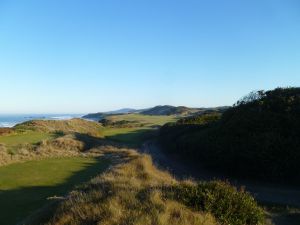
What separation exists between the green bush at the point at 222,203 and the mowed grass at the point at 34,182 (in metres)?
6.02

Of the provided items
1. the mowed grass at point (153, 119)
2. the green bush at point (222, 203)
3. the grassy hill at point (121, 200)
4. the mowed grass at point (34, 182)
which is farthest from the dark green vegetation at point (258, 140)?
the mowed grass at point (153, 119)

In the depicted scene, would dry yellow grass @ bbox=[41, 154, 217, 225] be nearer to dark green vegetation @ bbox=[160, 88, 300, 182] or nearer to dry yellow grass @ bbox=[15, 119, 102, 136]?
dark green vegetation @ bbox=[160, 88, 300, 182]

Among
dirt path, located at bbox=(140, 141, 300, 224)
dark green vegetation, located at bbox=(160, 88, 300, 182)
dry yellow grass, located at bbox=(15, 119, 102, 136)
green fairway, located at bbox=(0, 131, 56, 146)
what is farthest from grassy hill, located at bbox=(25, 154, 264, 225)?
dry yellow grass, located at bbox=(15, 119, 102, 136)

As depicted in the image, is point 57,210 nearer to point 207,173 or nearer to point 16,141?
point 207,173

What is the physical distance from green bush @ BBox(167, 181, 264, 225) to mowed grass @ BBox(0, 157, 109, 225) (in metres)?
6.02

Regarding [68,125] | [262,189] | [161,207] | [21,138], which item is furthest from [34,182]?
[68,125]

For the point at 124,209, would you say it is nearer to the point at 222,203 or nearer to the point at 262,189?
the point at 222,203

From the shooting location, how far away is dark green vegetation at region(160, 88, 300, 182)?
914 inches

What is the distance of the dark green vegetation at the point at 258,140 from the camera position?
23203 mm

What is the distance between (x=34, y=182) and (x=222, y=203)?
1200 cm

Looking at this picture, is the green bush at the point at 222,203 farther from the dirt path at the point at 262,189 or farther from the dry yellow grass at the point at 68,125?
the dry yellow grass at the point at 68,125

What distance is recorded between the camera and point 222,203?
35.8ft

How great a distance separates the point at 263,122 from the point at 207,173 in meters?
4.91

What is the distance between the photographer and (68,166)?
2553 centimetres
